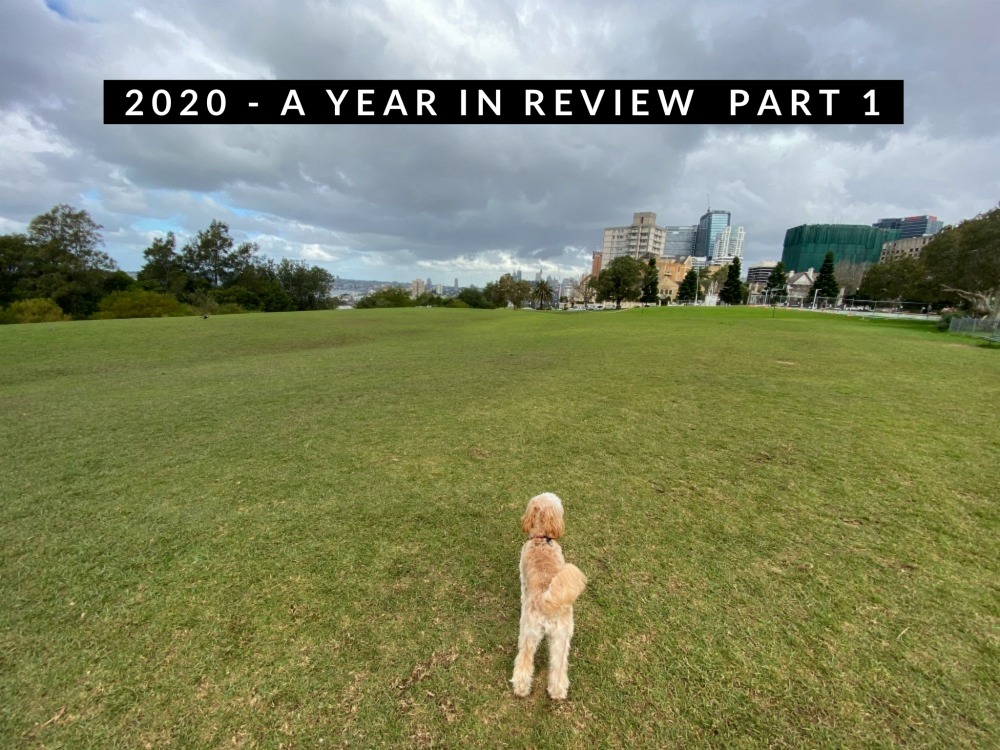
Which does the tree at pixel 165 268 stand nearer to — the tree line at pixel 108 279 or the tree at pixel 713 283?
the tree line at pixel 108 279

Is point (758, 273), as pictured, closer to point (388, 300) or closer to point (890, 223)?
point (890, 223)

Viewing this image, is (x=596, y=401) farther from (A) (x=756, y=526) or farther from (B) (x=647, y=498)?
(A) (x=756, y=526)

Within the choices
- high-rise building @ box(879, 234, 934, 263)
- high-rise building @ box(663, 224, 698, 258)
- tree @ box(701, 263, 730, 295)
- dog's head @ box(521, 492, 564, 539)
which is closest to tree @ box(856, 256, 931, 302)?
tree @ box(701, 263, 730, 295)

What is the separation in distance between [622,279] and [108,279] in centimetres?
6526

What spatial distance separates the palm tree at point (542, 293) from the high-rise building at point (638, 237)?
5890 centimetres

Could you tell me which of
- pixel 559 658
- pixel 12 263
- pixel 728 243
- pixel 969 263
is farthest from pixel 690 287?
pixel 728 243

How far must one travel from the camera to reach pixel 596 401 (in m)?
7.24

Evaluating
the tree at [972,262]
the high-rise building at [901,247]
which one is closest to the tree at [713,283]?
the high-rise building at [901,247]

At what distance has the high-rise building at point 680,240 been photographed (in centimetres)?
19500

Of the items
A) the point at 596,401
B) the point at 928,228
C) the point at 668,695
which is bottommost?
the point at 668,695

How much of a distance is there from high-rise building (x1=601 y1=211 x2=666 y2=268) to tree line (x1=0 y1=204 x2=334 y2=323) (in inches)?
4426

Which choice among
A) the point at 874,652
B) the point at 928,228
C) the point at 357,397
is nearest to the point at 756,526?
the point at 874,652

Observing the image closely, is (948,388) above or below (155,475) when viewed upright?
above

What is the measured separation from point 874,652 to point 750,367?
30.7 ft
